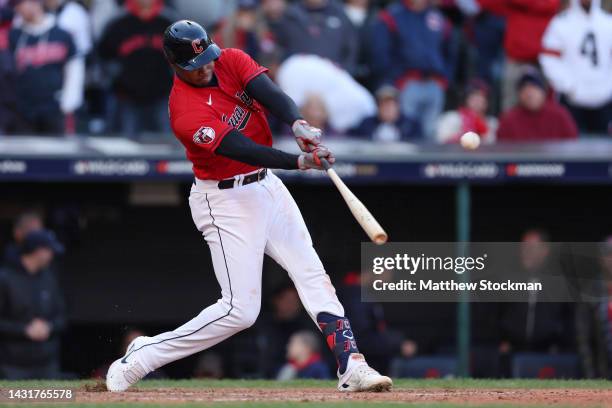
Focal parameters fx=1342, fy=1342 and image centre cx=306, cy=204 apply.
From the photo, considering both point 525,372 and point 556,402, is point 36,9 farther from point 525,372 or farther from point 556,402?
point 556,402

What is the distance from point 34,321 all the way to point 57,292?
355mm

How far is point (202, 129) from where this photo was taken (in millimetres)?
5816

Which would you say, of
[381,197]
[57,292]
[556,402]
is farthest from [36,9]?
[556,402]

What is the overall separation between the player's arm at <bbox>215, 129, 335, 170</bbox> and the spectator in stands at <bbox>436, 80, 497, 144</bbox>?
461 cm

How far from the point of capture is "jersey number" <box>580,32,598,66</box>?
33.9 ft

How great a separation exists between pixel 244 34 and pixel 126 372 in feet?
15.7

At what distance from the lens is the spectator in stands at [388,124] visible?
409 inches

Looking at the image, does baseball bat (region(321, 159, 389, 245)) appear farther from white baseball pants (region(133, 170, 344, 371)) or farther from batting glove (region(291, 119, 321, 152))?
white baseball pants (region(133, 170, 344, 371))

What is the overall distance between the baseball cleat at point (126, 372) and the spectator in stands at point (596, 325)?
146 inches

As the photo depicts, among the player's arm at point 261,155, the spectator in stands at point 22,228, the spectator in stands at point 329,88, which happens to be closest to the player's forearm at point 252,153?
the player's arm at point 261,155

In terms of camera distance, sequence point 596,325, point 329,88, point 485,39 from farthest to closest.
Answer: point 485,39
point 329,88
point 596,325

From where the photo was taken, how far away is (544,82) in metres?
10.5

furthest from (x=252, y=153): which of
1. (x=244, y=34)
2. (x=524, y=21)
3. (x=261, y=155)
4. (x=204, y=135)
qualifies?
(x=524, y=21)

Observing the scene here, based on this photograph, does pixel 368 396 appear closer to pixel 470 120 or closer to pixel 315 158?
pixel 315 158
